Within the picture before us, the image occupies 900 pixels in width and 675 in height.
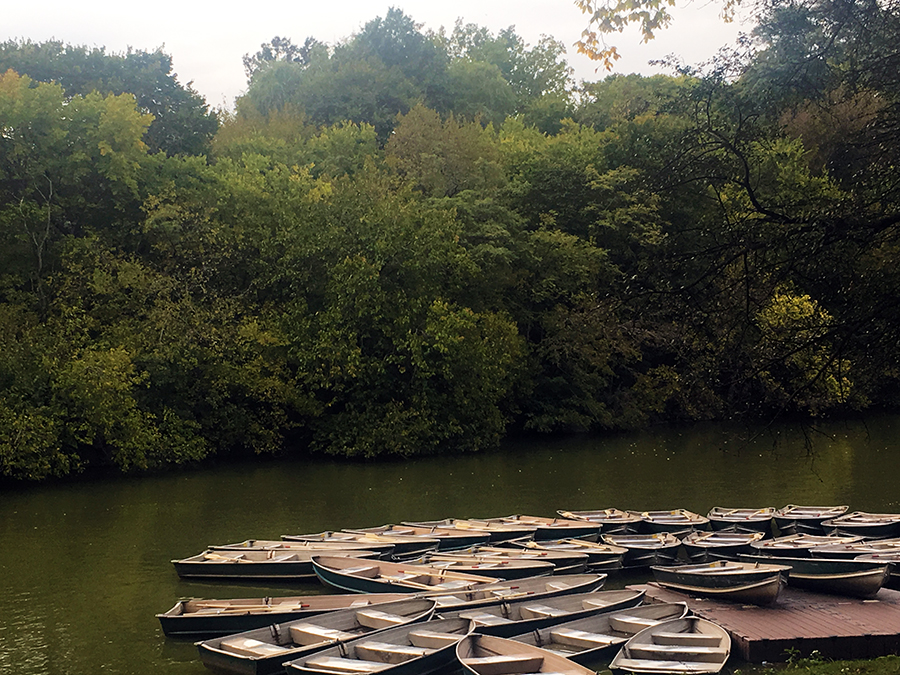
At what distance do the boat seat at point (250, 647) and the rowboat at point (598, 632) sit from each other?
2.61 meters

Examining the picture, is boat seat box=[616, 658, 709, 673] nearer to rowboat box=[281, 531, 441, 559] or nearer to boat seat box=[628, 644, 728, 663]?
boat seat box=[628, 644, 728, 663]

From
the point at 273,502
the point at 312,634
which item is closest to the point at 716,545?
the point at 312,634

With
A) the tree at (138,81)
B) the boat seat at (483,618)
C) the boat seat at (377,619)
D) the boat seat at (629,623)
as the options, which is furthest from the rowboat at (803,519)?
the tree at (138,81)

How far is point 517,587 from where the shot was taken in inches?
479

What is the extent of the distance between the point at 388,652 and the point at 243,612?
2.57 metres

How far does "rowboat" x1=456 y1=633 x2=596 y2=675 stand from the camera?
8.70 metres

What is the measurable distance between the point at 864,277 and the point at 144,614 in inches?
421

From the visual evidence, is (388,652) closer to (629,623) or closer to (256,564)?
(629,623)

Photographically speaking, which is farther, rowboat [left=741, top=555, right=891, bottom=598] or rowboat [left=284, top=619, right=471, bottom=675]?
rowboat [left=741, top=555, right=891, bottom=598]

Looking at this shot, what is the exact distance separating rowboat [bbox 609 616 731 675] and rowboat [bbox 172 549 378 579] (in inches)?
230

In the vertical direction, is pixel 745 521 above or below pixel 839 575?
below

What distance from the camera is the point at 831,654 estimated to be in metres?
9.87

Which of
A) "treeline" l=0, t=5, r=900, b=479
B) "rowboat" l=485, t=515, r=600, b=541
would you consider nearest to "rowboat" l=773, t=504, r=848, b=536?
"treeline" l=0, t=5, r=900, b=479

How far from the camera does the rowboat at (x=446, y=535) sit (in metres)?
15.8
